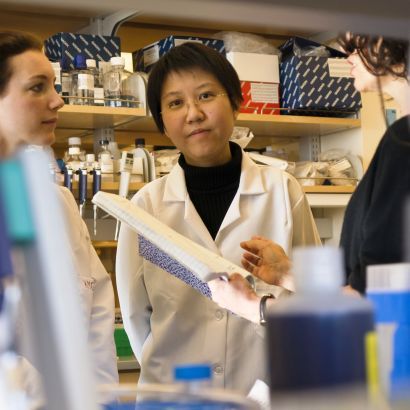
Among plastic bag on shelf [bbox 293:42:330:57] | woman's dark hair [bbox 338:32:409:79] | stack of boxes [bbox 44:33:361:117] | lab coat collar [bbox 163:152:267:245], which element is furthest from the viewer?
plastic bag on shelf [bbox 293:42:330:57]

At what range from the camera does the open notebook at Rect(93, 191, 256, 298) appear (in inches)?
53.3

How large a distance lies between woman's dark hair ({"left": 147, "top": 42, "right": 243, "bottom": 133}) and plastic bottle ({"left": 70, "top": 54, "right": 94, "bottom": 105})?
4.27 ft

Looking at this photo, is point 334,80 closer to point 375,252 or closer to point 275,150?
point 275,150

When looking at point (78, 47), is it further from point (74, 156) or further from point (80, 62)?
point (74, 156)

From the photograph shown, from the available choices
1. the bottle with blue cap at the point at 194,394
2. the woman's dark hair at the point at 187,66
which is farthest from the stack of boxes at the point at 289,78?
the bottle with blue cap at the point at 194,394

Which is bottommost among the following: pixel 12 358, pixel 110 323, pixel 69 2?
pixel 110 323

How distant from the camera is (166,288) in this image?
2133 millimetres

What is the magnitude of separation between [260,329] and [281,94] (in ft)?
7.05

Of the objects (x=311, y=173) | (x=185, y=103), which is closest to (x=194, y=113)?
(x=185, y=103)

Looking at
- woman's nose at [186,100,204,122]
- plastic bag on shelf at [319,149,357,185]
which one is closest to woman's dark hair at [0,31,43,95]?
woman's nose at [186,100,204,122]

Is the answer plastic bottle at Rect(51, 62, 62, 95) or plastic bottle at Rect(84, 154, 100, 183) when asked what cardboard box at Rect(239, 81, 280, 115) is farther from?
plastic bottle at Rect(51, 62, 62, 95)

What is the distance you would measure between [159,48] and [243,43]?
0.46 m

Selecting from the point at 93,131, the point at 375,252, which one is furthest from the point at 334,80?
the point at 375,252

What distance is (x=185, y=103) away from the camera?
2262 millimetres
